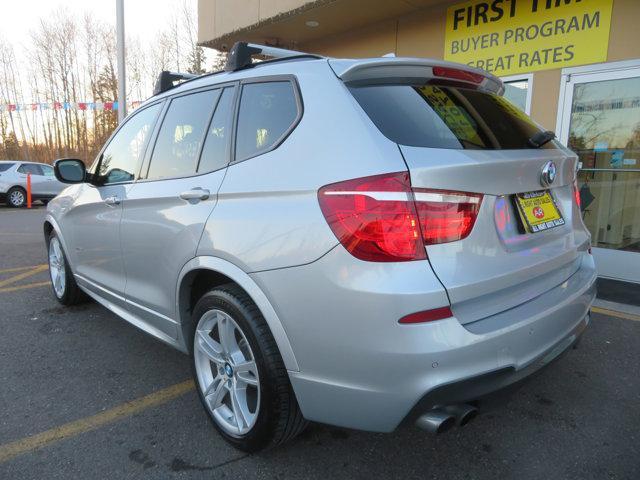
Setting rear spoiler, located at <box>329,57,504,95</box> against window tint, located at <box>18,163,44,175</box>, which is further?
window tint, located at <box>18,163,44,175</box>

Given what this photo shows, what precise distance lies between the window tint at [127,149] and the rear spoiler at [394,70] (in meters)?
1.67

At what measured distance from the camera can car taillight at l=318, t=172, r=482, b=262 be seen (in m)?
1.67

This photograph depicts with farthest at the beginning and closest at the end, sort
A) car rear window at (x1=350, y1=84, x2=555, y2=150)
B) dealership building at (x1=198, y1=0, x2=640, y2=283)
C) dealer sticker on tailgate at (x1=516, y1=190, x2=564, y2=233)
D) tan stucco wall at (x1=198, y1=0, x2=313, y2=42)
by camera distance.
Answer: tan stucco wall at (x1=198, y1=0, x2=313, y2=42), dealership building at (x1=198, y1=0, x2=640, y2=283), dealer sticker on tailgate at (x1=516, y1=190, x2=564, y2=233), car rear window at (x1=350, y1=84, x2=555, y2=150)

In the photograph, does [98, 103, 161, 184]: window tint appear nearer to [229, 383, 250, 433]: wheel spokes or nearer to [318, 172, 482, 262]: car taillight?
[229, 383, 250, 433]: wheel spokes

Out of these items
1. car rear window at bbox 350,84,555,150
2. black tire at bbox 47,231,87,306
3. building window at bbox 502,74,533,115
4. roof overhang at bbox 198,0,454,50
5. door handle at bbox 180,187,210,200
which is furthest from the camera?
roof overhang at bbox 198,0,454,50

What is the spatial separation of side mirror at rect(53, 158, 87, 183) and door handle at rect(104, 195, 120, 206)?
1.80ft

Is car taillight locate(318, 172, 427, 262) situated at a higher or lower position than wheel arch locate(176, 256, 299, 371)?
higher

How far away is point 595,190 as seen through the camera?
5.76 metres

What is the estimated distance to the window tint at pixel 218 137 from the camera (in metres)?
2.42

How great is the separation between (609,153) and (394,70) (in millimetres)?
4654

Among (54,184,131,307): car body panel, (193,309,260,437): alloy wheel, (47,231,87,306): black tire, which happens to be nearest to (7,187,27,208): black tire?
(47,231,87,306): black tire

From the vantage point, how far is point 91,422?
2588 millimetres

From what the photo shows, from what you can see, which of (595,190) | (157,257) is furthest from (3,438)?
(595,190)

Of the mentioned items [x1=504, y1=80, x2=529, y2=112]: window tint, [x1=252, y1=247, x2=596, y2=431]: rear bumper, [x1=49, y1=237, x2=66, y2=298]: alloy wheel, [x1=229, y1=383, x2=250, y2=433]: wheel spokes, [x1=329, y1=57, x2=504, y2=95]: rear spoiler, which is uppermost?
[x1=504, y1=80, x2=529, y2=112]: window tint
